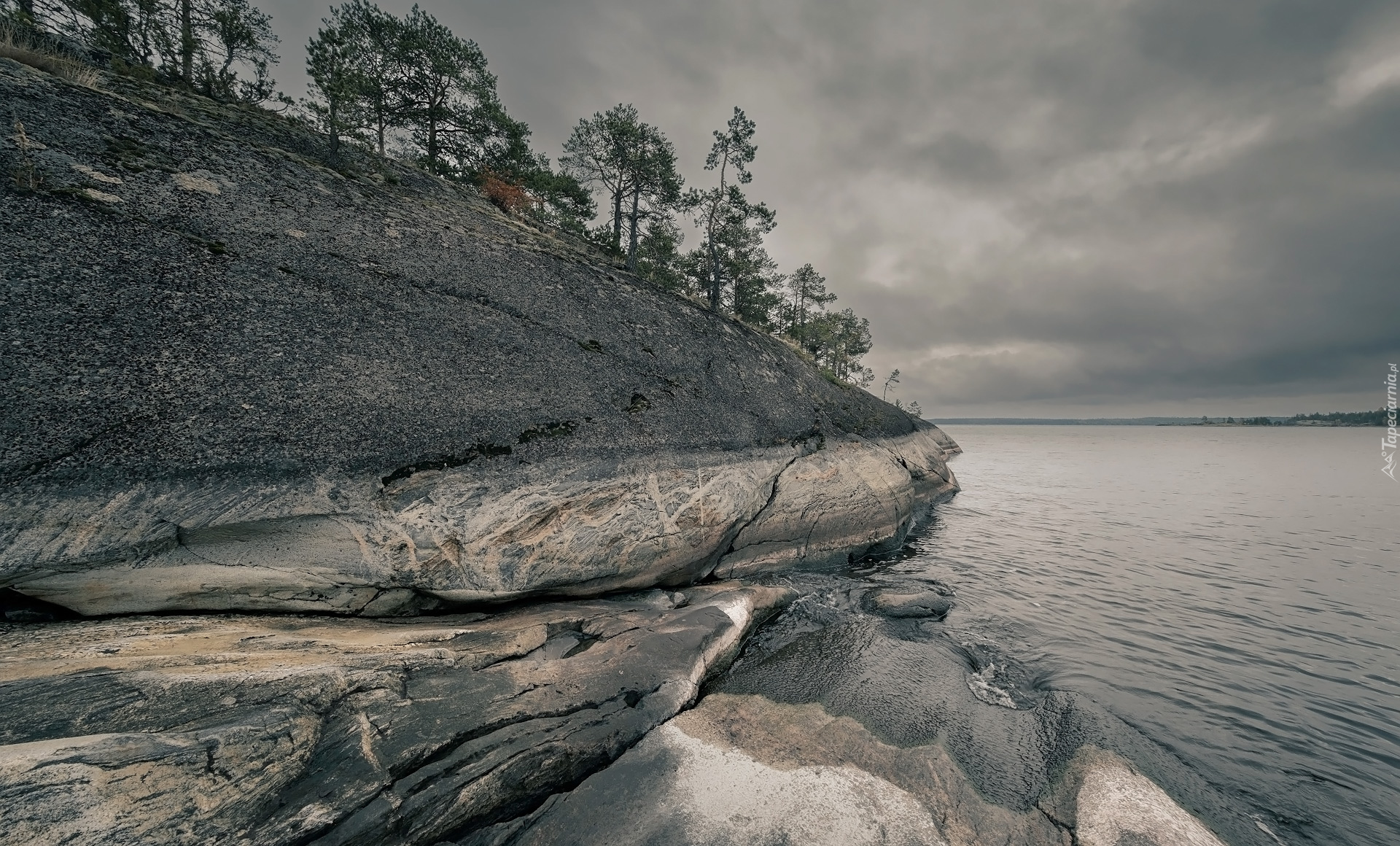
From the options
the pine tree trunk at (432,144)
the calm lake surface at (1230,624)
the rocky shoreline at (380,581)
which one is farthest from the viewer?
the pine tree trunk at (432,144)

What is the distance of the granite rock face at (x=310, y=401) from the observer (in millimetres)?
5023

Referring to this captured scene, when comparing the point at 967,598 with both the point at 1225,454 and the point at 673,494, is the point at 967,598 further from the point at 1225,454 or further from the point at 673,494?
the point at 1225,454

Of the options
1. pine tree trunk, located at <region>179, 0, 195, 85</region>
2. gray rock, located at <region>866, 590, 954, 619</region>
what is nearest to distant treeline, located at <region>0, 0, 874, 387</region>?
pine tree trunk, located at <region>179, 0, 195, 85</region>

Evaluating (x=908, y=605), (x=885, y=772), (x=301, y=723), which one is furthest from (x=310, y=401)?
(x=908, y=605)

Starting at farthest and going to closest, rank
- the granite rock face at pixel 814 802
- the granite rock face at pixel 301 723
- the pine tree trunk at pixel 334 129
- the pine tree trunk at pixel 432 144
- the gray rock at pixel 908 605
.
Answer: the pine tree trunk at pixel 432 144 → the pine tree trunk at pixel 334 129 → the gray rock at pixel 908 605 → the granite rock face at pixel 814 802 → the granite rock face at pixel 301 723

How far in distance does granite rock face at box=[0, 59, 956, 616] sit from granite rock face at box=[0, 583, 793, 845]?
886 mm

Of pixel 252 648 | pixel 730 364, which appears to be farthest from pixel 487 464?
pixel 730 364

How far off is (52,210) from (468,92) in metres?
16.1

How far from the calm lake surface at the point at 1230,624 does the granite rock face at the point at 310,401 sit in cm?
584

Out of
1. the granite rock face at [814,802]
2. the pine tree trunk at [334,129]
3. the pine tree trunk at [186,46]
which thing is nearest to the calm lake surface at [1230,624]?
the granite rock face at [814,802]

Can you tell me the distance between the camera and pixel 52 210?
6008mm

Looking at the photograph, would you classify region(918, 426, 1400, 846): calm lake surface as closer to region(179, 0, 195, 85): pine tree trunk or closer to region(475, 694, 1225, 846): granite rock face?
region(475, 694, 1225, 846): granite rock face

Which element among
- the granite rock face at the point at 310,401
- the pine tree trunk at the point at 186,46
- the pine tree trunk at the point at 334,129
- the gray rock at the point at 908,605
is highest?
the pine tree trunk at the point at 186,46

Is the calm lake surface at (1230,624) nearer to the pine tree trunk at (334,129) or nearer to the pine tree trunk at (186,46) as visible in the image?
the pine tree trunk at (334,129)
